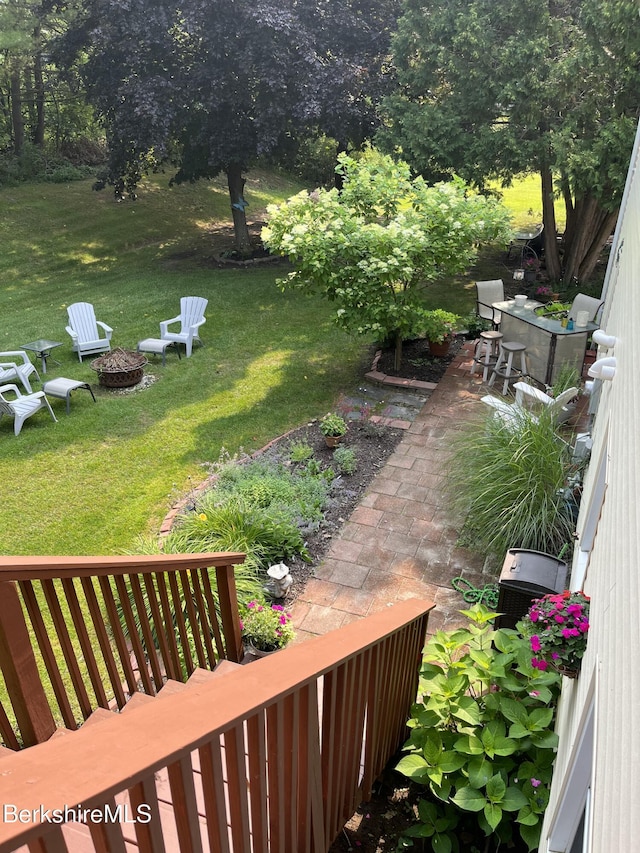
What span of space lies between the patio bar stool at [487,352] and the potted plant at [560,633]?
6.12 metres

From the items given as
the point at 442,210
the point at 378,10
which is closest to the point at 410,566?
the point at 442,210

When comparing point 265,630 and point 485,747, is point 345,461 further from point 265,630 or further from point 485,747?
point 485,747

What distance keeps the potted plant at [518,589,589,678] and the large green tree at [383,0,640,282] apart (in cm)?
908

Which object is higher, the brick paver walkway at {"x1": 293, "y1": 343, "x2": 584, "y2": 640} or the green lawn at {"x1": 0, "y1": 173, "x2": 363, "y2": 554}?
the brick paver walkway at {"x1": 293, "y1": 343, "x2": 584, "y2": 640}

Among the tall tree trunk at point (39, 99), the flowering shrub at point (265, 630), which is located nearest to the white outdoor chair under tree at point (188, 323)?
the flowering shrub at point (265, 630)

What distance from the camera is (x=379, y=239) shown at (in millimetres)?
8039

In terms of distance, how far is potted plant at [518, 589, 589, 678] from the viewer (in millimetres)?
2922

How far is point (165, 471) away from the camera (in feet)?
23.9

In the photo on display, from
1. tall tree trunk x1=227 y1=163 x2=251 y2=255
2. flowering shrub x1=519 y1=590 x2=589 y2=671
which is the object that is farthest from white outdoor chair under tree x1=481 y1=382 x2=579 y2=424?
tall tree trunk x1=227 y1=163 x2=251 y2=255

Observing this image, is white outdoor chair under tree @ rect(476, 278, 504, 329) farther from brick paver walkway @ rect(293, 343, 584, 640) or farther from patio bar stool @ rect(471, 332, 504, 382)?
brick paver walkway @ rect(293, 343, 584, 640)

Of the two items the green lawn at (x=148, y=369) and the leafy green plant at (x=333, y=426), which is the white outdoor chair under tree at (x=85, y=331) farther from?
the leafy green plant at (x=333, y=426)

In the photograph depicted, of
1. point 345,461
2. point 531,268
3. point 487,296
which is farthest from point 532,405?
point 531,268

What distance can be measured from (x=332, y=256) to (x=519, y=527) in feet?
14.5

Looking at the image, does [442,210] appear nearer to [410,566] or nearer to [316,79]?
[410,566]
